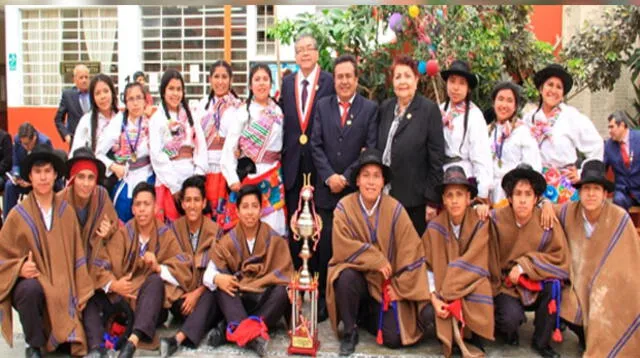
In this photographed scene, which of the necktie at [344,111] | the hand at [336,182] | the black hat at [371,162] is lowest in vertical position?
the hand at [336,182]

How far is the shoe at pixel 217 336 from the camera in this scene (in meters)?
4.47

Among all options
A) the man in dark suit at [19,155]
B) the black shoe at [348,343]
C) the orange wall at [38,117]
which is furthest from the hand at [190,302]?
the orange wall at [38,117]

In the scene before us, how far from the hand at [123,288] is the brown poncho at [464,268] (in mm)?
2083

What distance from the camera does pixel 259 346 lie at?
4.37 meters

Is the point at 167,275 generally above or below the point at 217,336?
above

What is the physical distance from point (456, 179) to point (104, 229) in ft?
8.14

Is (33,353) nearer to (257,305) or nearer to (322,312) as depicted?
(257,305)

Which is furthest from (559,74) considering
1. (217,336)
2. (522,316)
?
(217,336)

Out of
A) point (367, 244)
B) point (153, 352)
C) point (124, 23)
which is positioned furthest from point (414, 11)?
point (124, 23)

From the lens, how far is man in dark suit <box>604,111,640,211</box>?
644 cm

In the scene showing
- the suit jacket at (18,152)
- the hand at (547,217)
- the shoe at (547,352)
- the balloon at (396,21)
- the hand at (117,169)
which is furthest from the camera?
the suit jacket at (18,152)

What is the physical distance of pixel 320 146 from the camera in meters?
4.93

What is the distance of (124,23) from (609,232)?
10.2 meters

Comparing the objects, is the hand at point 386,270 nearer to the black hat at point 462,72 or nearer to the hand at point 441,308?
the hand at point 441,308
